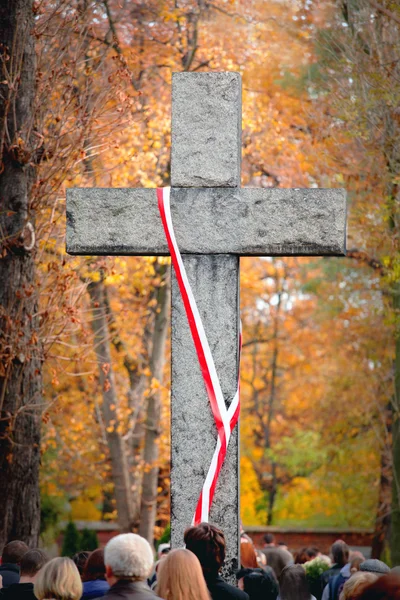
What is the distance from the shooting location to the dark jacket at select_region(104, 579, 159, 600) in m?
4.21

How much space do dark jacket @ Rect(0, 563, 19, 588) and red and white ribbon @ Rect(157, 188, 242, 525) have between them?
62.7 inches

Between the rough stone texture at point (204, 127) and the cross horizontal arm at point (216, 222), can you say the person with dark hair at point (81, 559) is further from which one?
the rough stone texture at point (204, 127)

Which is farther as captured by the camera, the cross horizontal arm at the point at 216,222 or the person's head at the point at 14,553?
the person's head at the point at 14,553

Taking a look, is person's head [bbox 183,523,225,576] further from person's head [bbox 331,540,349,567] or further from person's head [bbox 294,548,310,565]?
person's head [bbox 294,548,310,565]

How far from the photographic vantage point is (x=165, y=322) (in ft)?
60.0

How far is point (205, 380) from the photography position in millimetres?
5887

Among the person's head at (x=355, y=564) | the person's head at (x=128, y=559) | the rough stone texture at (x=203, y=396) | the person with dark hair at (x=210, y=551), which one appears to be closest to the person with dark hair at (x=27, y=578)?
the rough stone texture at (x=203, y=396)

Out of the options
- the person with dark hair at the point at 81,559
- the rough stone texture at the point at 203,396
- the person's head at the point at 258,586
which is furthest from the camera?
the person's head at the point at 258,586

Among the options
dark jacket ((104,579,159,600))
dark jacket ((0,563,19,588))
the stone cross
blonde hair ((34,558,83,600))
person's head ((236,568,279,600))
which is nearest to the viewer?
dark jacket ((104,579,159,600))

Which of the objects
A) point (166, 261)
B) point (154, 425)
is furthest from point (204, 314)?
point (154, 425)

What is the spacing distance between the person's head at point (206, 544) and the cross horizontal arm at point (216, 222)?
6.19 ft

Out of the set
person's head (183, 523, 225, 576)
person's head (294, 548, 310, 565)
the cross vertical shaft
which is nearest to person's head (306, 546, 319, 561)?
person's head (294, 548, 310, 565)

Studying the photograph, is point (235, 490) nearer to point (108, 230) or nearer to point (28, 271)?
point (108, 230)

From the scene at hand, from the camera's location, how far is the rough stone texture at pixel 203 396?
19.0ft
